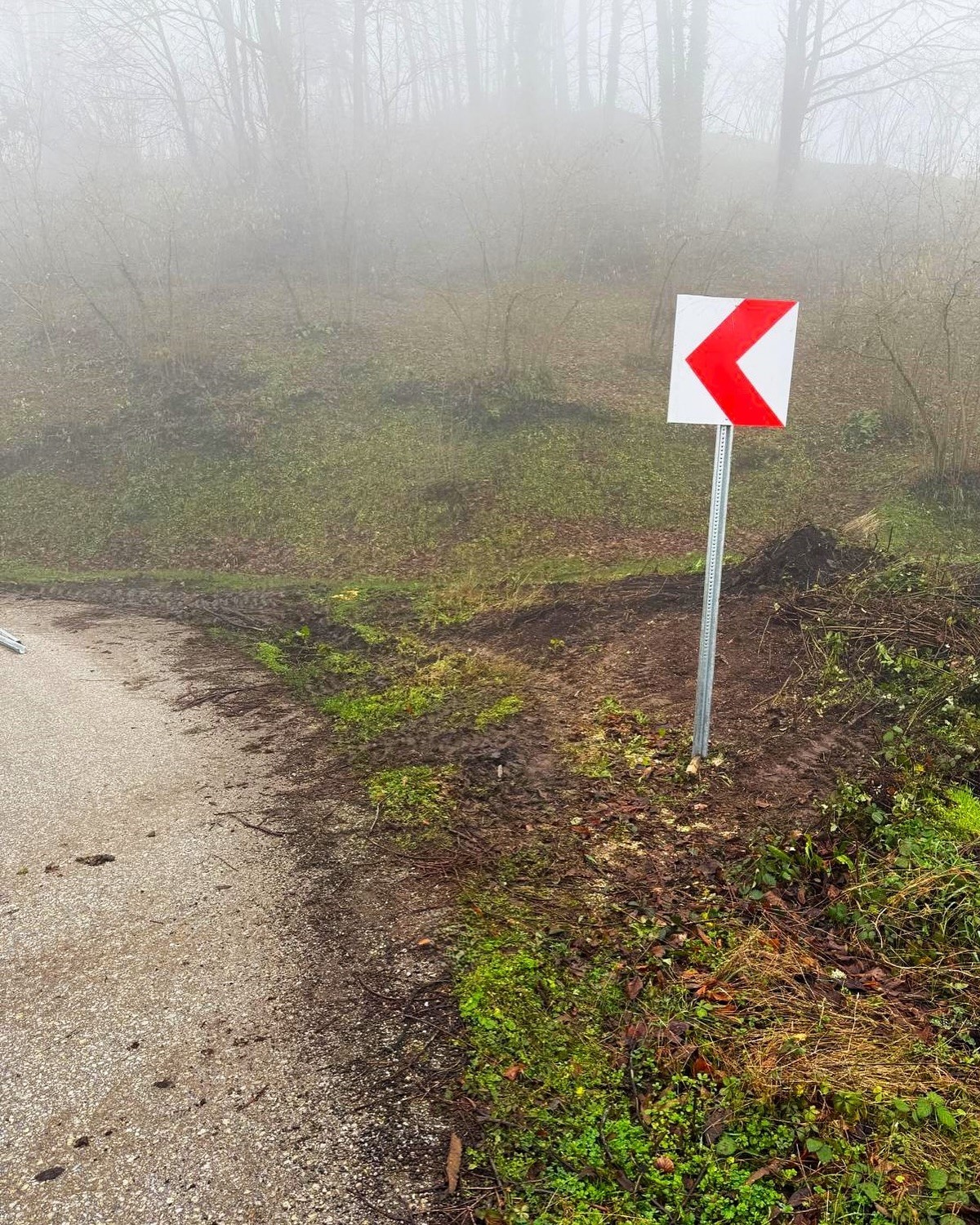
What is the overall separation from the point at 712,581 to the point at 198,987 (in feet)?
10.2

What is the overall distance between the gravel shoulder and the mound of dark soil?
3867mm

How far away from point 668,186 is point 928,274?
→ 10909 millimetres

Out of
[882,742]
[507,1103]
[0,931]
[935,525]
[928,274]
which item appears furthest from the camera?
[928,274]

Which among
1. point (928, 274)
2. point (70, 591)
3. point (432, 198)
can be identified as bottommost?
point (70, 591)

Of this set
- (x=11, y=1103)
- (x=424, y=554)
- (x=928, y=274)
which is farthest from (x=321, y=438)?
(x=11, y=1103)

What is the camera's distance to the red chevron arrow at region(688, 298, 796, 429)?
393 cm

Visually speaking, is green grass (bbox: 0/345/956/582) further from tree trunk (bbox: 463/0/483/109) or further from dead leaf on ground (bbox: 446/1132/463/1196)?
tree trunk (bbox: 463/0/483/109)

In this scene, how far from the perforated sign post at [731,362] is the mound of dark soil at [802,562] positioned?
288cm

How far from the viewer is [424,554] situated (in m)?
9.62

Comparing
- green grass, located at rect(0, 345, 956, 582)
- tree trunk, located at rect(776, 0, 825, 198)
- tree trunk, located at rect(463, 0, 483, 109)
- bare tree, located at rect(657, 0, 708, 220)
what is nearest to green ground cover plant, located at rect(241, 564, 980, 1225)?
A: green grass, located at rect(0, 345, 956, 582)

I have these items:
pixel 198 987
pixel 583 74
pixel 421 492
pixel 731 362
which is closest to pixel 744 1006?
pixel 198 987

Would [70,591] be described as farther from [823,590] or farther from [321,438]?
[823,590]

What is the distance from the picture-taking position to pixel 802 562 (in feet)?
22.5

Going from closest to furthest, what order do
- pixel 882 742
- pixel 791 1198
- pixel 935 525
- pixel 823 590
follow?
pixel 791 1198, pixel 882 742, pixel 823 590, pixel 935 525
